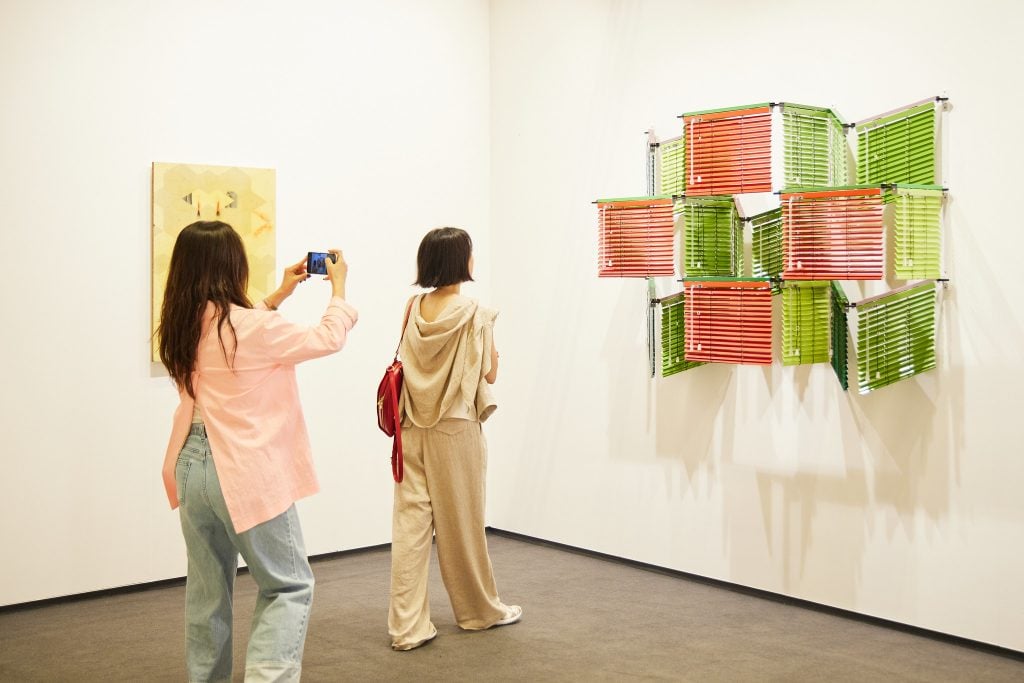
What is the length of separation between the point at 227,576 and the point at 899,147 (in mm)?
2769

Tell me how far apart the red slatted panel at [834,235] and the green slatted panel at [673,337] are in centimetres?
80

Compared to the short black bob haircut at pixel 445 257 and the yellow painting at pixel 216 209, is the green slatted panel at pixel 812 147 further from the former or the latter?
the yellow painting at pixel 216 209

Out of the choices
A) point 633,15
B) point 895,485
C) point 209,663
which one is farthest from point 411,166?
point 209,663

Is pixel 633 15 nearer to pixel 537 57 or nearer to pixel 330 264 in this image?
pixel 537 57

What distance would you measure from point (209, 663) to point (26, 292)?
225 centimetres

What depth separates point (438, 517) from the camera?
12.7ft

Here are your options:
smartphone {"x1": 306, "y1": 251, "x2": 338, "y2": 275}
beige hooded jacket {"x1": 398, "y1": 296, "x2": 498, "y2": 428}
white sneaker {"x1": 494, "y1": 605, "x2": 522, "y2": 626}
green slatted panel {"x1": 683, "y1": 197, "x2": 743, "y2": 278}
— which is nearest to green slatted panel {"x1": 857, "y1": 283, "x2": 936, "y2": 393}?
green slatted panel {"x1": 683, "y1": 197, "x2": 743, "y2": 278}

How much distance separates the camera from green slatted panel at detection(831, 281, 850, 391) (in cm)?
394

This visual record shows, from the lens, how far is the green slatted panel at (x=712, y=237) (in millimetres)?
4383

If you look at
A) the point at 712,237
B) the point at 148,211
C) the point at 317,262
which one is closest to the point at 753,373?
the point at 712,237

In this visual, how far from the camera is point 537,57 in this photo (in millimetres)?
5582

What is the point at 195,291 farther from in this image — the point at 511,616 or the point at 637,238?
the point at 637,238

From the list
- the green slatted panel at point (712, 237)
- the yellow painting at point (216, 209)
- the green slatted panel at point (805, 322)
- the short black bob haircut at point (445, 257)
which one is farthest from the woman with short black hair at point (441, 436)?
the yellow painting at point (216, 209)

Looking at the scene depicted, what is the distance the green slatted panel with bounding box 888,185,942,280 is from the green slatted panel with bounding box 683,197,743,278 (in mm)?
821
